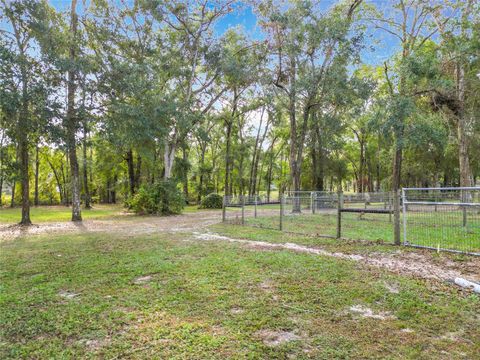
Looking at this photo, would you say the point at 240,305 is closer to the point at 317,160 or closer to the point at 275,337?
the point at 275,337

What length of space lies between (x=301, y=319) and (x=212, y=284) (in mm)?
1401

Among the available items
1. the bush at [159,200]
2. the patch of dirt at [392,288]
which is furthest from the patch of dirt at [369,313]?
the bush at [159,200]

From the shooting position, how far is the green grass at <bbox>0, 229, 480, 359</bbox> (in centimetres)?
238

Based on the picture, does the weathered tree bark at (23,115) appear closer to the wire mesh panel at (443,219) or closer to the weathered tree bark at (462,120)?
the wire mesh panel at (443,219)

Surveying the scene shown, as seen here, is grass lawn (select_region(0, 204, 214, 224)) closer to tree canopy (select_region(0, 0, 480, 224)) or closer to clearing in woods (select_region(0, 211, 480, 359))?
tree canopy (select_region(0, 0, 480, 224))

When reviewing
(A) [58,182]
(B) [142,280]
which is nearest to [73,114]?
(B) [142,280]

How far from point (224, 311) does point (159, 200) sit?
557 inches

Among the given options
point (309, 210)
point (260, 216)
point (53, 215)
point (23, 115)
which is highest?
point (23, 115)

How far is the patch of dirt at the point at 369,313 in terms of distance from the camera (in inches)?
115

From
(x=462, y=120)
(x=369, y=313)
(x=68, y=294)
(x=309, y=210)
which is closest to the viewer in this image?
(x=369, y=313)

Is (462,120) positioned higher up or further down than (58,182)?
higher up

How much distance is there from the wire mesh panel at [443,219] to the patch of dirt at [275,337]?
4489mm

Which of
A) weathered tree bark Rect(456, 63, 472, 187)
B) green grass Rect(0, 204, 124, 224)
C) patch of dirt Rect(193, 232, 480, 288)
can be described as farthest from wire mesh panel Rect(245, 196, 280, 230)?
weathered tree bark Rect(456, 63, 472, 187)

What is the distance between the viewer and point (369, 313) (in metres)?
3.01
